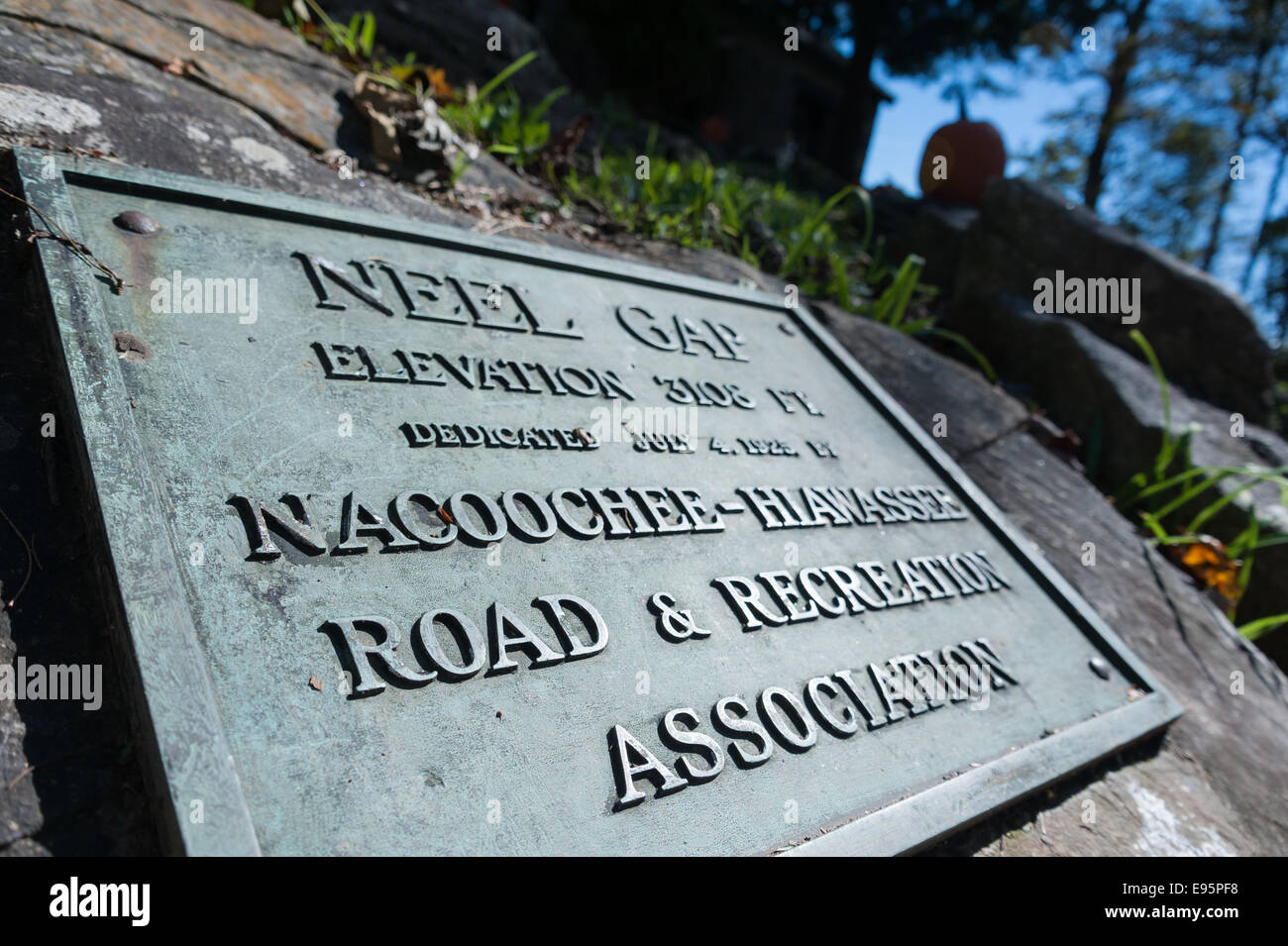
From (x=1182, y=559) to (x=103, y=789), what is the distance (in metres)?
3.38

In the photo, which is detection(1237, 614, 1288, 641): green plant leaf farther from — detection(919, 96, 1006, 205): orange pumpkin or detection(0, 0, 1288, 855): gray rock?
detection(919, 96, 1006, 205): orange pumpkin

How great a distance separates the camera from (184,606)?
1.03 meters

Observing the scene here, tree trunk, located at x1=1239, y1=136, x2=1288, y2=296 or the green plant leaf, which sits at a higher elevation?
tree trunk, located at x1=1239, y1=136, x2=1288, y2=296

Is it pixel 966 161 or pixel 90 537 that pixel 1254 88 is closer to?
pixel 966 161

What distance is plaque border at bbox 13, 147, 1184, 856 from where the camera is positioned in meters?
0.92

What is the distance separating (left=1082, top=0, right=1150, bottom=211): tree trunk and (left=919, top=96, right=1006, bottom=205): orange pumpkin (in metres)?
6.30

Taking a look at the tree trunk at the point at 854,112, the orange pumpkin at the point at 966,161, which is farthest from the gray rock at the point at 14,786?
the tree trunk at the point at 854,112

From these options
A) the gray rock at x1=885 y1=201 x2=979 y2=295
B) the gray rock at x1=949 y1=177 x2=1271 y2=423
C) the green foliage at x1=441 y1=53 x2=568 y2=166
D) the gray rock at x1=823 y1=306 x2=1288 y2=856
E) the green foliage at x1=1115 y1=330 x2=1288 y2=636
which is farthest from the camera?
the gray rock at x1=885 y1=201 x2=979 y2=295

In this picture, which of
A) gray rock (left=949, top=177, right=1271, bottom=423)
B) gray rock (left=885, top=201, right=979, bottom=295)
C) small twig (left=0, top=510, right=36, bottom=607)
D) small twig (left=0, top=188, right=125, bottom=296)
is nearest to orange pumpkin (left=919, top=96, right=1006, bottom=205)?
gray rock (left=885, top=201, right=979, bottom=295)

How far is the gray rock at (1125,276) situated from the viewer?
3.90m

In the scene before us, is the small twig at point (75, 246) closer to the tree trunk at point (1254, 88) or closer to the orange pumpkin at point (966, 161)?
the orange pumpkin at point (966, 161)

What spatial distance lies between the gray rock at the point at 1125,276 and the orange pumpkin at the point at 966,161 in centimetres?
184

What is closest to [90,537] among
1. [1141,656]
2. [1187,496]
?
[1141,656]

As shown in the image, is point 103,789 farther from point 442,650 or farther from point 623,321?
point 623,321
